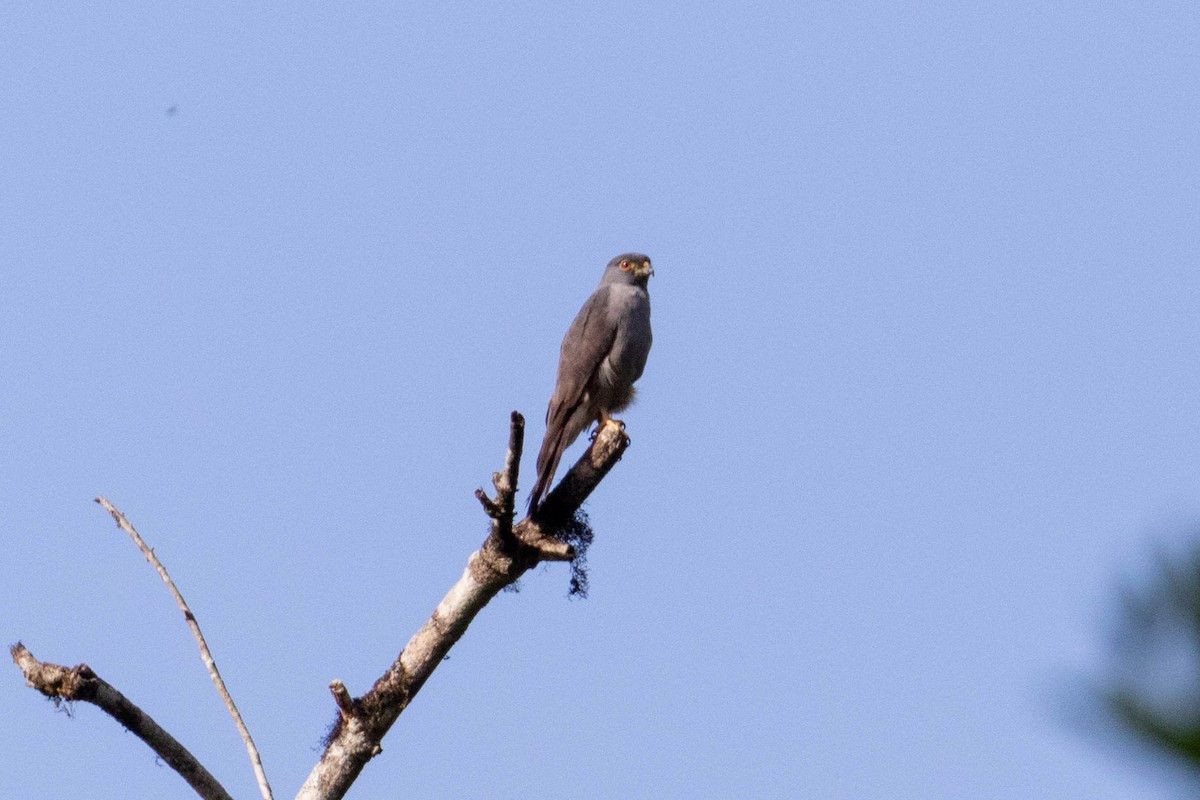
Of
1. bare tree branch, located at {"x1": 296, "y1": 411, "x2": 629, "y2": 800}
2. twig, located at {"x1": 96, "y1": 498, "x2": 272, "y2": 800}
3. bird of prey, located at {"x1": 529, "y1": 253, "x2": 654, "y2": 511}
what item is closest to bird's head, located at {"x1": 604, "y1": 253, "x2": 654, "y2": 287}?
bird of prey, located at {"x1": 529, "y1": 253, "x2": 654, "y2": 511}

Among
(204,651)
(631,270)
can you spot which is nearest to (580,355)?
(631,270)

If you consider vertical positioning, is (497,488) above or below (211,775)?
above

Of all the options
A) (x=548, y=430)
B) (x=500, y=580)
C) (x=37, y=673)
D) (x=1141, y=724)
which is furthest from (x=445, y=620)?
(x=1141, y=724)

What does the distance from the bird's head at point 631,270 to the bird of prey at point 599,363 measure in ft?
1.31

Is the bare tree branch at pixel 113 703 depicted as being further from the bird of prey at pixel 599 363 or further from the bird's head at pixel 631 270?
the bird's head at pixel 631 270

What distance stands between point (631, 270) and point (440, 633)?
3.85 m

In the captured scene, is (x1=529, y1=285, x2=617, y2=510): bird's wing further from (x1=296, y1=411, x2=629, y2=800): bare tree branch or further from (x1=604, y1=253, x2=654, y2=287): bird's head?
(x1=296, y1=411, x2=629, y2=800): bare tree branch

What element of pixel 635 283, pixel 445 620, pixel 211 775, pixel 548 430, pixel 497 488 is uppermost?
pixel 635 283

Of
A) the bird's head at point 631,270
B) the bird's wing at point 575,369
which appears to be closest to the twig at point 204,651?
the bird's wing at point 575,369

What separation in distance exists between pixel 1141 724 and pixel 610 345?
19.1 feet

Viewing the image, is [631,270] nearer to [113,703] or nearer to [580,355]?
[580,355]

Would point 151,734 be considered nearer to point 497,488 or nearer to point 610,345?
point 497,488

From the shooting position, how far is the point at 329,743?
4.34m

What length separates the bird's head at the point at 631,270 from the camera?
7.84 meters
